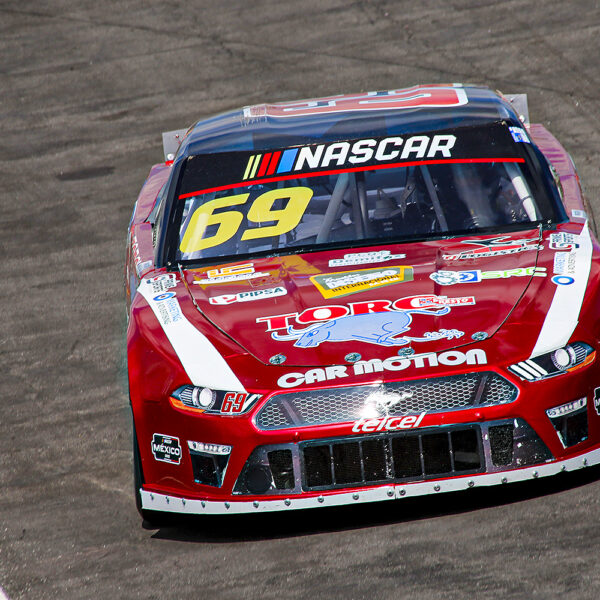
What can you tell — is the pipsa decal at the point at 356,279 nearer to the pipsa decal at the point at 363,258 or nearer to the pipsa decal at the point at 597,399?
the pipsa decal at the point at 363,258

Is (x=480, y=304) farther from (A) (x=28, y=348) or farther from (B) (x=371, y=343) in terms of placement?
(A) (x=28, y=348)

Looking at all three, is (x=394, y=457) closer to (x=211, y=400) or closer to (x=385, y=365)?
(x=385, y=365)

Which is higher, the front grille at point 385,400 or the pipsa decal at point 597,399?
the front grille at point 385,400

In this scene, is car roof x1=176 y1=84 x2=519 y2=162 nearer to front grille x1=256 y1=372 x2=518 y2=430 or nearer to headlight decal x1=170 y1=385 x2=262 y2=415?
headlight decal x1=170 y1=385 x2=262 y2=415

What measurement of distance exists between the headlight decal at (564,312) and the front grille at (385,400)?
267 mm

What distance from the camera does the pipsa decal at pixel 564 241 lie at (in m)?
5.49

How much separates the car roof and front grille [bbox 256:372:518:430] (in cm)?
204

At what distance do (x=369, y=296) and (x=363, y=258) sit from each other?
50 cm

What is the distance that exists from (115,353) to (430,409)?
3.18 metres

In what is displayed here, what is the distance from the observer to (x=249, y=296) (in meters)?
5.35

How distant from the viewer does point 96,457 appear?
6.05 m

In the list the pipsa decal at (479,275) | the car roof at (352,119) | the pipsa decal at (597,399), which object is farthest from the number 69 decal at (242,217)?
the pipsa decal at (597,399)

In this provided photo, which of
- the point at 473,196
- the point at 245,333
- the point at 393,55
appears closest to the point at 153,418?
the point at 245,333

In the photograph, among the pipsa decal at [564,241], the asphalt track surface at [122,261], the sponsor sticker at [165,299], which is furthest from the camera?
the pipsa decal at [564,241]
